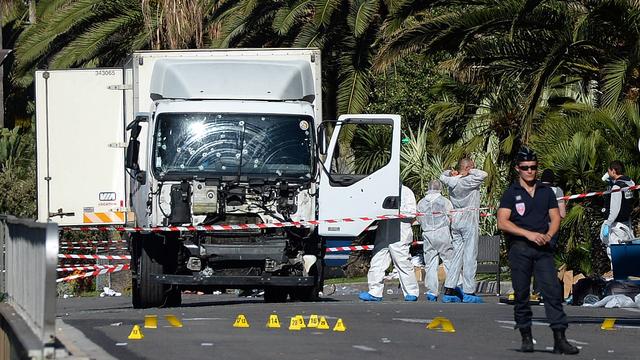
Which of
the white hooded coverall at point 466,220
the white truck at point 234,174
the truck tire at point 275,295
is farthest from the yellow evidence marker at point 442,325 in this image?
the truck tire at point 275,295

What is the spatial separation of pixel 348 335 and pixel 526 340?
1838mm

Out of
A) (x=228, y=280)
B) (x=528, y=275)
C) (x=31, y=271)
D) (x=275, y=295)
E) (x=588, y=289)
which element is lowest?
(x=275, y=295)

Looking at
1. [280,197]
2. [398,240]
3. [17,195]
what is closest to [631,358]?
[280,197]

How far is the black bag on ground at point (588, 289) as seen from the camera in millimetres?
18547

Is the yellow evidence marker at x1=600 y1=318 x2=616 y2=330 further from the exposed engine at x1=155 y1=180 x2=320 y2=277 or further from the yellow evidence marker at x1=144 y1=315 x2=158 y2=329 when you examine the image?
the exposed engine at x1=155 y1=180 x2=320 y2=277

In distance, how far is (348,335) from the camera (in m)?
12.8

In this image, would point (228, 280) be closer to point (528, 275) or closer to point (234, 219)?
point (234, 219)

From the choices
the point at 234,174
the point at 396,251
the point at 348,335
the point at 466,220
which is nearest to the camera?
the point at 348,335

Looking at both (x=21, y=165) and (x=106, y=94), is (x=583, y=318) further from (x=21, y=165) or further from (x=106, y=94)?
(x=21, y=165)

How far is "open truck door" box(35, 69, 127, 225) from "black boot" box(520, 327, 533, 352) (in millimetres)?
9191

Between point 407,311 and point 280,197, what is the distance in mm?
2029

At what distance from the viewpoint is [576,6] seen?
23484 millimetres

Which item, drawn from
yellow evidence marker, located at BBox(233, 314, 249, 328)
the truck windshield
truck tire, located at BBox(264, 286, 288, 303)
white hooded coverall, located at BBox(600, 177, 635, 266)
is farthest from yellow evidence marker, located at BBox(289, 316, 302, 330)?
white hooded coverall, located at BBox(600, 177, 635, 266)

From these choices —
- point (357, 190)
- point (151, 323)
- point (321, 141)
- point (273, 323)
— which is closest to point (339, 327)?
point (273, 323)
